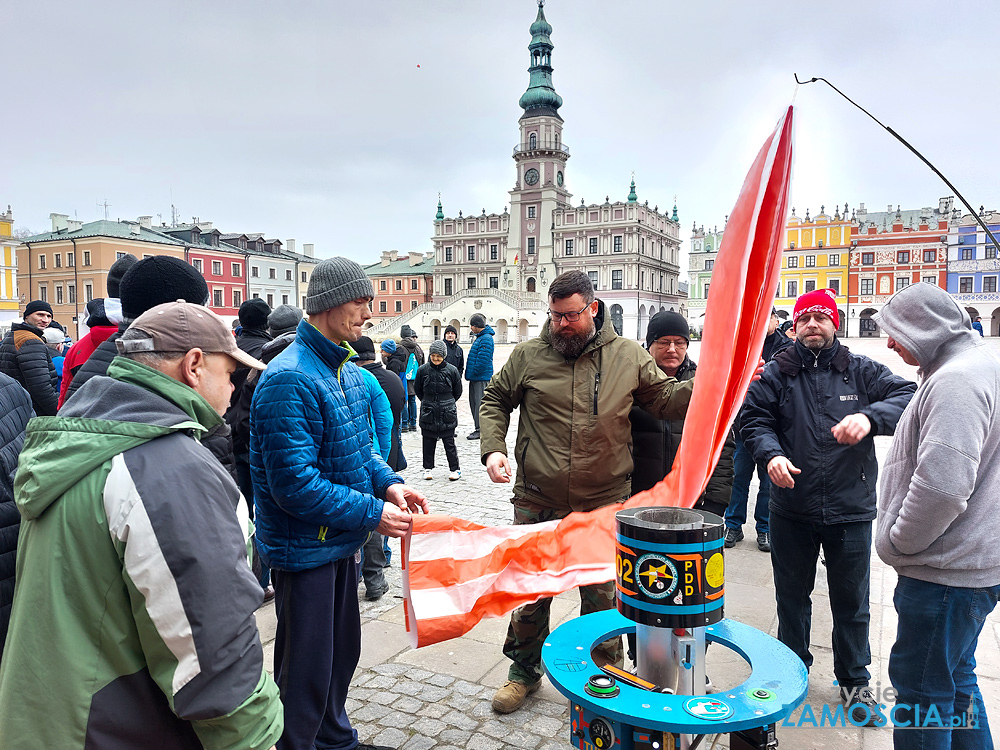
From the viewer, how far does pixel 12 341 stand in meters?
6.71

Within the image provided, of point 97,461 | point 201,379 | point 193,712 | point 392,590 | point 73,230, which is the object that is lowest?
point 392,590

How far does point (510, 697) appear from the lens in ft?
11.4

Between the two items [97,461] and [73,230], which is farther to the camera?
[73,230]

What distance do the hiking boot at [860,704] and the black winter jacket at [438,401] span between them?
6.55m

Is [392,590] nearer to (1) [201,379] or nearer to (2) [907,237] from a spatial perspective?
(1) [201,379]

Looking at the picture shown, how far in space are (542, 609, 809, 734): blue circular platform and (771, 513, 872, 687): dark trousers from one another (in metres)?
1.65

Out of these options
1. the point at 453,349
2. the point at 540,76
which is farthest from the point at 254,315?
the point at 540,76

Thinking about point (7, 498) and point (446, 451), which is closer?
point (7, 498)

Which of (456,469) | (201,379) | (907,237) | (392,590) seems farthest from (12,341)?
(907,237)

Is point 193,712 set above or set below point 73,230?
below

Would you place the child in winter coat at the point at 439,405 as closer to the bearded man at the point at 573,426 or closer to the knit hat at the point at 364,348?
the knit hat at the point at 364,348

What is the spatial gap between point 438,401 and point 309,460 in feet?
22.6

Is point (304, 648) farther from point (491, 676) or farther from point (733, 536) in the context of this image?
point (733, 536)

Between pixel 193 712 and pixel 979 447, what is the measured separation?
2.71 meters
